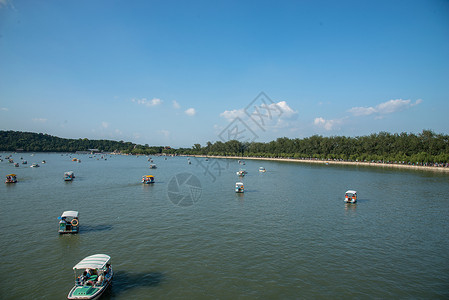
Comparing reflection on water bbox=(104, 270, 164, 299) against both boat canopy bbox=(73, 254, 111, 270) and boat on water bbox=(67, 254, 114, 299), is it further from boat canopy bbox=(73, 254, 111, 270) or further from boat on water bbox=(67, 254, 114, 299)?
boat canopy bbox=(73, 254, 111, 270)

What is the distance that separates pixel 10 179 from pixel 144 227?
47.4 meters

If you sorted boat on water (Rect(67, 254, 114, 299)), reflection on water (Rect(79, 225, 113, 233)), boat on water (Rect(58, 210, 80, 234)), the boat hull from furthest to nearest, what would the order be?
reflection on water (Rect(79, 225, 113, 233)), boat on water (Rect(58, 210, 80, 234)), boat on water (Rect(67, 254, 114, 299)), the boat hull

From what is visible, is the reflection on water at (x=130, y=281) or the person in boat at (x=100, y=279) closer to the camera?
the person in boat at (x=100, y=279)

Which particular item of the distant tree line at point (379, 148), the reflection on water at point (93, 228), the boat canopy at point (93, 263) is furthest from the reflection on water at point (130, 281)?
the distant tree line at point (379, 148)

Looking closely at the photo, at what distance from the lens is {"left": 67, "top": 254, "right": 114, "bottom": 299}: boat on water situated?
1380 centimetres

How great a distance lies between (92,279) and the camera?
14812mm

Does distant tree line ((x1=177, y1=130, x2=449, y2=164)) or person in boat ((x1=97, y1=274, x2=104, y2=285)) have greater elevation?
distant tree line ((x1=177, y1=130, x2=449, y2=164))

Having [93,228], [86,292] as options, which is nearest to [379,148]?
[93,228]

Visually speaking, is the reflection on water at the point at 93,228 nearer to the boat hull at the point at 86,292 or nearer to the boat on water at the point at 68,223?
the boat on water at the point at 68,223

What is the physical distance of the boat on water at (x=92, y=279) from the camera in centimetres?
1380

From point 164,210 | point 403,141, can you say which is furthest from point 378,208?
point 403,141

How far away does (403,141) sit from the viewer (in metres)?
130

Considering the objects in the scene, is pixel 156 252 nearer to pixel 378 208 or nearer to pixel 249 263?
pixel 249 263

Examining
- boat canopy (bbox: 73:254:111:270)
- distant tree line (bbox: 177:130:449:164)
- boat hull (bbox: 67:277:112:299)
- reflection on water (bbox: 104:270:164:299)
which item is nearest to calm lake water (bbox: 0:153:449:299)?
reflection on water (bbox: 104:270:164:299)
